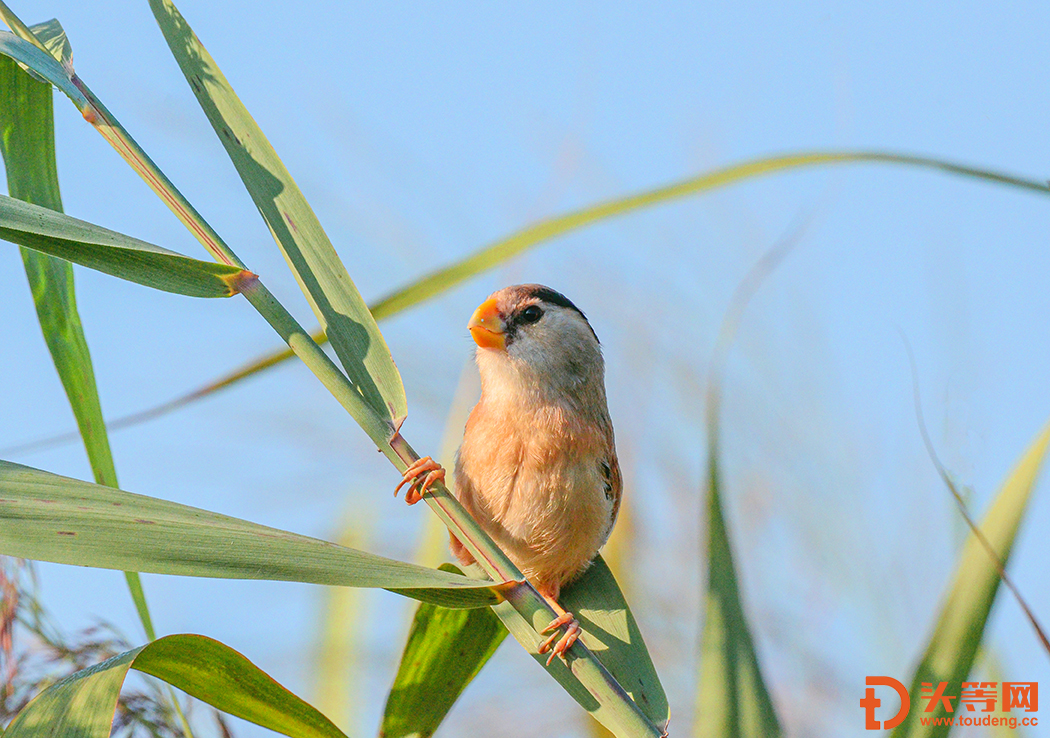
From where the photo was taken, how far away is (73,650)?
1422 millimetres

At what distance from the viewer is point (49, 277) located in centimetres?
117

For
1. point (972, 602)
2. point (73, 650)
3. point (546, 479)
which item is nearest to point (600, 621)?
point (546, 479)

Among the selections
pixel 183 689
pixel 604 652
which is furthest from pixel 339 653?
pixel 183 689

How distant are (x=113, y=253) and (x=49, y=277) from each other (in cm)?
31

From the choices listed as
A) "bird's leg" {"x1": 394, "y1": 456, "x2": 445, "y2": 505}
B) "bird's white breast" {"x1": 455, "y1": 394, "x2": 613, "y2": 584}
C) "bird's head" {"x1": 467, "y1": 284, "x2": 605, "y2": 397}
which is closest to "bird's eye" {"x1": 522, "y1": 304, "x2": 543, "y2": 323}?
"bird's head" {"x1": 467, "y1": 284, "x2": 605, "y2": 397}

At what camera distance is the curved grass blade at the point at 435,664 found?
1.17 meters

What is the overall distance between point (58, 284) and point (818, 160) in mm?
966

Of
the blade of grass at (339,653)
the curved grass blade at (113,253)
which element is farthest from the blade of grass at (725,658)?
the blade of grass at (339,653)

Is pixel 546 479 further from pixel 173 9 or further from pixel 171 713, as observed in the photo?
pixel 173 9

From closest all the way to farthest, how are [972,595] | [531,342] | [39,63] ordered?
1. [972,595]
2. [39,63]
3. [531,342]

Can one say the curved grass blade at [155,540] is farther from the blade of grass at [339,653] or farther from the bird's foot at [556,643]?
the blade of grass at [339,653]

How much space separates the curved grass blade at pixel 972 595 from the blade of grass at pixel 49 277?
2.86ft

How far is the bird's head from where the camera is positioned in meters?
1.76

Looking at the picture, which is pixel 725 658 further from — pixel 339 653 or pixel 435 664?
pixel 339 653
